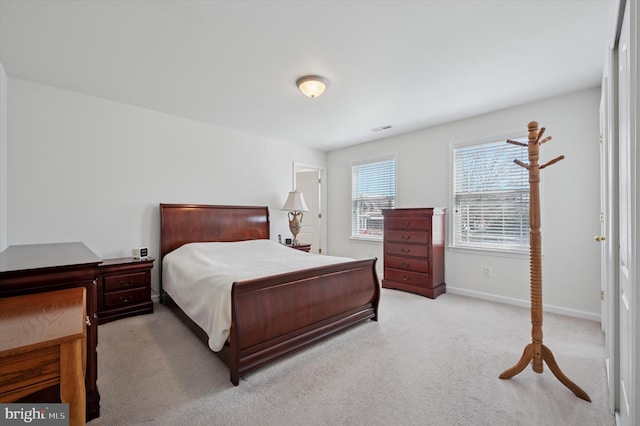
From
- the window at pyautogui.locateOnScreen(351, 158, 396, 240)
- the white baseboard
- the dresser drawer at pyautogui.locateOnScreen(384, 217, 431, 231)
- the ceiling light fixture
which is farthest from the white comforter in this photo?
the white baseboard

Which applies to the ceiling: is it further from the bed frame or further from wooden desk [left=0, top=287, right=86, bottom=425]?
wooden desk [left=0, top=287, right=86, bottom=425]

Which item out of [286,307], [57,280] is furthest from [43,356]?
[286,307]

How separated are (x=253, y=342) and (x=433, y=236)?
2806 mm

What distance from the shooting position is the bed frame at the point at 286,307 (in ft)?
6.54

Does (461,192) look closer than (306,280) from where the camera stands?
No

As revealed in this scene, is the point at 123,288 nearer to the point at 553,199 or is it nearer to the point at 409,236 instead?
the point at 409,236

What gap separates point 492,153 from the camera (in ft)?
12.3

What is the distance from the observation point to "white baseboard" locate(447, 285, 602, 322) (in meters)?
3.03

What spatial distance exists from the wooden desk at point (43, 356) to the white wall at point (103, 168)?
2.48m

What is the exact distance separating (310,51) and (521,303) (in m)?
3.74

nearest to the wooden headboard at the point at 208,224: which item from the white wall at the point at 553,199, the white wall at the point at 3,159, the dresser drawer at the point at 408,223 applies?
the white wall at the point at 3,159

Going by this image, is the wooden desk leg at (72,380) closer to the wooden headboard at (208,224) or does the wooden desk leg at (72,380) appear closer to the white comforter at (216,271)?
the white comforter at (216,271)
